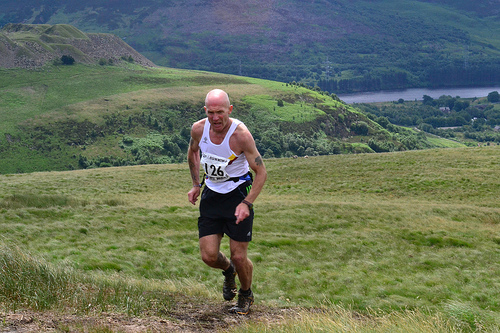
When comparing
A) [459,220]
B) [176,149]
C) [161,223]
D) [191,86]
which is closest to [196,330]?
[161,223]

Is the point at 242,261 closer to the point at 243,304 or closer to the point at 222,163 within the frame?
the point at 243,304

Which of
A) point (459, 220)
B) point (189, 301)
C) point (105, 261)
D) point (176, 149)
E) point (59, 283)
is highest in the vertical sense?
point (59, 283)

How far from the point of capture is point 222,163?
7262 millimetres

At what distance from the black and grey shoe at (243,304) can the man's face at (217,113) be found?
9.37 ft

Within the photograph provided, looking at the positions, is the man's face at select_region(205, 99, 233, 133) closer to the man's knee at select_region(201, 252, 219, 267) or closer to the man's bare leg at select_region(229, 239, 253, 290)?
the man's bare leg at select_region(229, 239, 253, 290)

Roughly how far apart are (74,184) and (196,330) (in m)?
30.5

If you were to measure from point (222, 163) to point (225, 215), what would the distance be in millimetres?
851

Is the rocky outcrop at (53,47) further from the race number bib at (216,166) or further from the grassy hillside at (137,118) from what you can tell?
the race number bib at (216,166)

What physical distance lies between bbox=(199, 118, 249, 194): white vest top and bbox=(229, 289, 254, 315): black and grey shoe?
6.01 feet

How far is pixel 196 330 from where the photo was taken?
6414mm

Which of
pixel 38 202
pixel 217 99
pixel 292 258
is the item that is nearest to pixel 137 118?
pixel 38 202

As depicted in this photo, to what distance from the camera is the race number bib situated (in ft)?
23.9

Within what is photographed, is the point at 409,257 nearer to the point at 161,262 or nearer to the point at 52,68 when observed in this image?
the point at 161,262

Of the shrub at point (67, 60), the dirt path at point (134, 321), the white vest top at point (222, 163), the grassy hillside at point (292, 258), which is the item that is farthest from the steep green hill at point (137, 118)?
the dirt path at point (134, 321)
